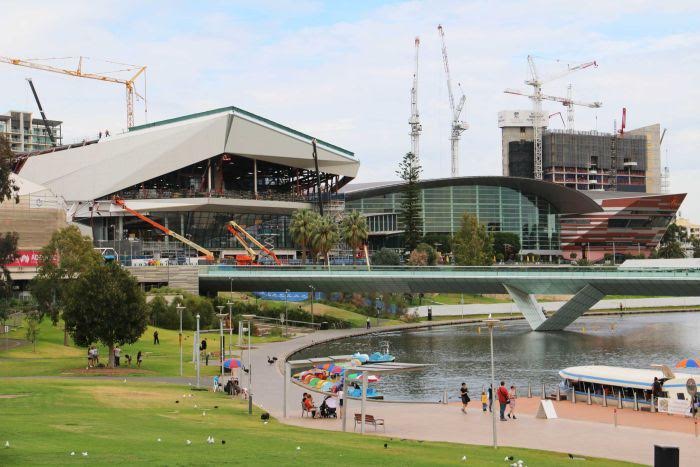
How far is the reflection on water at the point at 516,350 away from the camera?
61.2 meters

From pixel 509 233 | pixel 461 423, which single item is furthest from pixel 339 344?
pixel 509 233

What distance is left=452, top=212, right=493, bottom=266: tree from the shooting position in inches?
5748

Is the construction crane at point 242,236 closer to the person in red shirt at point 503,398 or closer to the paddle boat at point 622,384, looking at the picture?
the paddle boat at point 622,384

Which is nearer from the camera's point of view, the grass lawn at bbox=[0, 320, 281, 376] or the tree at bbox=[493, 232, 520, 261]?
the grass lawn at bbox=[0, 320, 281, 376]

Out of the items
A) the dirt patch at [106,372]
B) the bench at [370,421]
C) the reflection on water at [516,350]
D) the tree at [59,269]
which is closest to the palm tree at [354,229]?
the reflection on water at [516,350]

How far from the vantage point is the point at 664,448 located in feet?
46.7

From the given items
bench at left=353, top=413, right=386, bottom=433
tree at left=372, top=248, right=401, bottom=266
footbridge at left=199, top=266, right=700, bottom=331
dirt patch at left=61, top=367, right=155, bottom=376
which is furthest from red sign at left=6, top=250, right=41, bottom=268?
bench at left=353, top=413, right=386, bottom=433

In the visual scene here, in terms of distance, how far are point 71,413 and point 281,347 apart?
1757 inches

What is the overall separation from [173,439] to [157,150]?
4712 inches

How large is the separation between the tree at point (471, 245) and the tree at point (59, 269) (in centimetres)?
7771

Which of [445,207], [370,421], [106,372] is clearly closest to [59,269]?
[106,372]

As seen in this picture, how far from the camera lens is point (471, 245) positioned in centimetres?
14812

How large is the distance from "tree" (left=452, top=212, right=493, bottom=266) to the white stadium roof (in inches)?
1288

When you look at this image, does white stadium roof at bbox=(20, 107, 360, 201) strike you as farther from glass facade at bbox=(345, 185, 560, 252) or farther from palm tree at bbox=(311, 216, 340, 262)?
glass facade at bbox=(345, 185, 560, 252)
